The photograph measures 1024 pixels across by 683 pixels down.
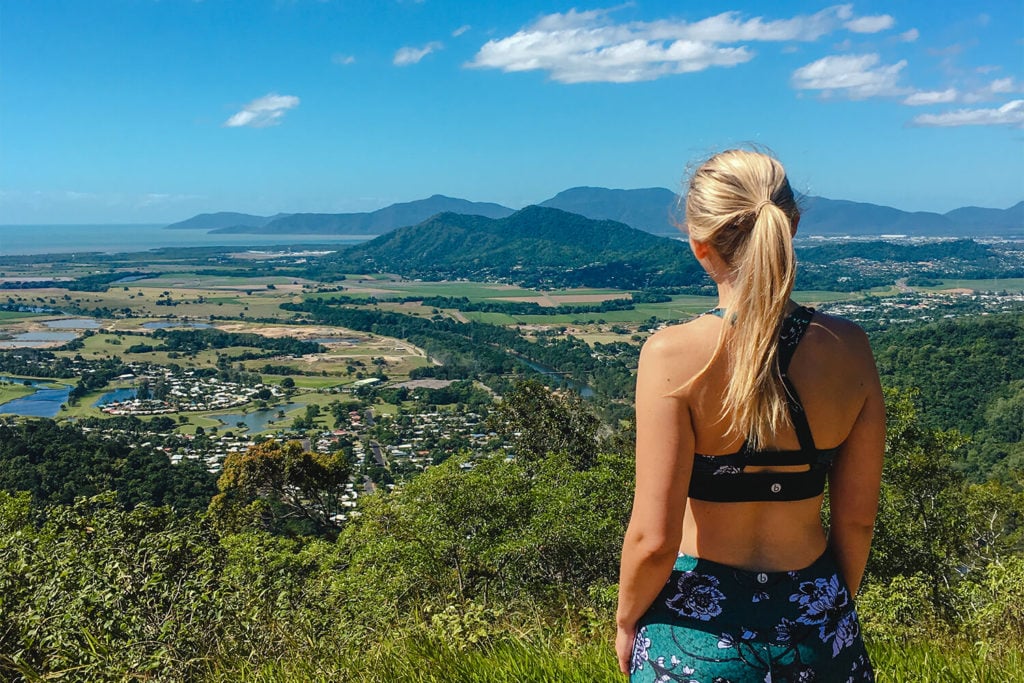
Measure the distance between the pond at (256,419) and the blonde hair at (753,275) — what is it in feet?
101

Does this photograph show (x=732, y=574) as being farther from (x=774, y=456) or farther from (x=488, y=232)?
(x=488, y=232)

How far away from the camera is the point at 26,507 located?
27.9 ft

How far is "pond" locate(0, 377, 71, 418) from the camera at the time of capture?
33.2 metres

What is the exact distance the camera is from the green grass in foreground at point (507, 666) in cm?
253

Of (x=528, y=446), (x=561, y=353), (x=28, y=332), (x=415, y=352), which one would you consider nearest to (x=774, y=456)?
(x=528, y=446)

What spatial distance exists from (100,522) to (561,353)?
4430cm

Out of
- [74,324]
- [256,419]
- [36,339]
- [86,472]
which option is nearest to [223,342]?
[36,339]

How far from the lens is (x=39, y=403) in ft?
118

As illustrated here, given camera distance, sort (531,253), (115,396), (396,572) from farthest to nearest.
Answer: (531,253) → (115,396) → (396,572)

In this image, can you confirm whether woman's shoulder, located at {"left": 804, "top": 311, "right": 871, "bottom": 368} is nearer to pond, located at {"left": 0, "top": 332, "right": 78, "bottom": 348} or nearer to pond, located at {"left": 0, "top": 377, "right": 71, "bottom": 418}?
pond, located at {"left": 0, "top": 377, "right": 71, "bottom": 418}

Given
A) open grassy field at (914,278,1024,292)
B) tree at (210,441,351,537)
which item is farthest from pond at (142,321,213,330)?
open grassy field at (914,278,1024,292)

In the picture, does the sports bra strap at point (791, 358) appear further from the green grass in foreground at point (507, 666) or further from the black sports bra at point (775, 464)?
the green grass in foreground at point (507, 666)

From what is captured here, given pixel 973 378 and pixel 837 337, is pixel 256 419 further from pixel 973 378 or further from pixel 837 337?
pixel 837 337

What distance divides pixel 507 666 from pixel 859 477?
148cm
